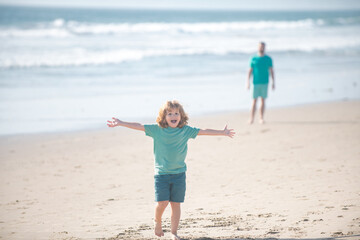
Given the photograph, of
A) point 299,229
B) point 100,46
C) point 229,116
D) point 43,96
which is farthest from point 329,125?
point 100,46

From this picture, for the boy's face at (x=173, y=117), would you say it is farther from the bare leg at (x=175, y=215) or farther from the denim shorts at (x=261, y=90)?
the denim shorts at (x=261, y=90)

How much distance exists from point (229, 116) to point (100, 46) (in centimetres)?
1653

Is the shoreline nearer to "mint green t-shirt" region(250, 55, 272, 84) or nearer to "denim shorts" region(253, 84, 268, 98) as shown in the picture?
"denim shorts" region(253, 84, 268, 98)

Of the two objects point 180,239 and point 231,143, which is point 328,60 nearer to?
point 231,143

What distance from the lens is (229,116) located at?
35.4 ft

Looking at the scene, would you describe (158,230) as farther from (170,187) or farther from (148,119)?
(148,119)

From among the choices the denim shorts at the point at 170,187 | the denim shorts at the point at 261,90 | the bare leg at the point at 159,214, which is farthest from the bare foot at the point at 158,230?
the denim shorts at the point at 261,90

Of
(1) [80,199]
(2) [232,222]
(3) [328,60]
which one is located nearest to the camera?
(2) [232,222]

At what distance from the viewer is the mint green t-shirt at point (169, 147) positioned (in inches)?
163

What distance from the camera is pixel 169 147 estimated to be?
4.15 metres

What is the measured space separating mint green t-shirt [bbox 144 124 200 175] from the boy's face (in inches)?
2.4

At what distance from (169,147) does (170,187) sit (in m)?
0.37

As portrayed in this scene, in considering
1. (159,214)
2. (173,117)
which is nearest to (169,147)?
(173,117)

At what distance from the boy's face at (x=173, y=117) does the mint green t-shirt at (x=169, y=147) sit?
0.20 feet
